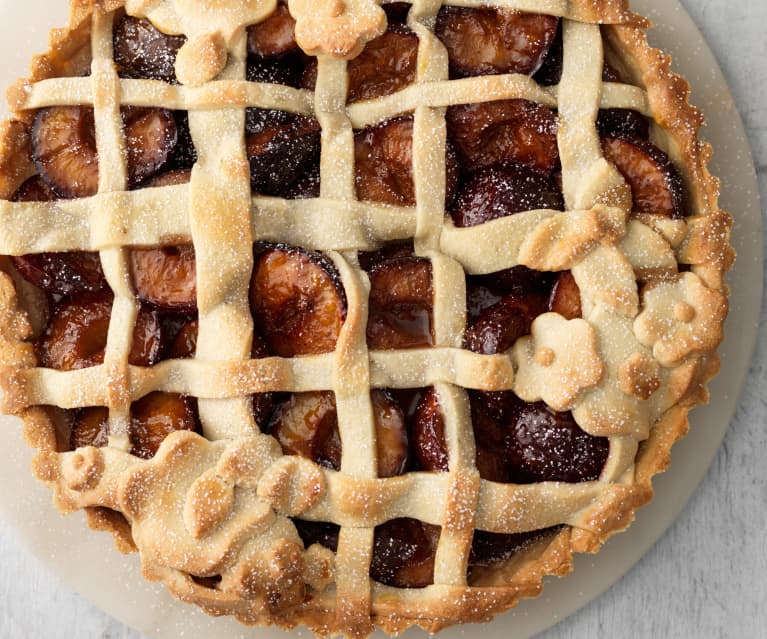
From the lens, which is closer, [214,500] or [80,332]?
[214,500]

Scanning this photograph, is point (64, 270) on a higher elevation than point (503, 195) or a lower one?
lower

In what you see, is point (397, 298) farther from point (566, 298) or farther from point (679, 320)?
point (679, 320)

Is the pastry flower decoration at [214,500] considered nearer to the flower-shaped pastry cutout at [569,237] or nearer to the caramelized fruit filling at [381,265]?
the caramelized fruit filling at [381,265]

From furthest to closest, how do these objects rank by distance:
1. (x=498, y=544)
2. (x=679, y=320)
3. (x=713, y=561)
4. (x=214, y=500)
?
(x=713, y=561), (x=498, y=544), (x=679, y=320), (x=214, y=500)

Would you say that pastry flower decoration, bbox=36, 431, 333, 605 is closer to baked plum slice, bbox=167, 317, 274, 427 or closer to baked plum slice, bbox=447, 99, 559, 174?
baked plum slice, bbox=167, 317, 274, 427

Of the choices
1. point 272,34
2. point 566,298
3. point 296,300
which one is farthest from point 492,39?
point 296,300

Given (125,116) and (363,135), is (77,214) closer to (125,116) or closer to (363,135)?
(125,116)
